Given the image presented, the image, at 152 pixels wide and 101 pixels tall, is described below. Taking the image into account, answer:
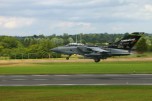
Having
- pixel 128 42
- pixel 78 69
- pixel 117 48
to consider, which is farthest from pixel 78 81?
pixel 128 42

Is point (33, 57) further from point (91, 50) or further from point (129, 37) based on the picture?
point (129, 37)

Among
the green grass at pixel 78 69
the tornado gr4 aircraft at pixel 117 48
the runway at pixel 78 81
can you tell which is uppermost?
the tornado gr4 aircraft at pixel 117 48

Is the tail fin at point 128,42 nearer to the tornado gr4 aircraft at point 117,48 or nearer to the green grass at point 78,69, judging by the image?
the tornado gr4 aircraft at point 117,48

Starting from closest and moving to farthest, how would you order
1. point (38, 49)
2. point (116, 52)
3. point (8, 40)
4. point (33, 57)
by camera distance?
point (116, 52) < point (33, 57) < point (38, 49) < point (8, 40)

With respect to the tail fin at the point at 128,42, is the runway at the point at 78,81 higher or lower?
lower

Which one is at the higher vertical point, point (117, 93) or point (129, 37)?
point (129, 37)

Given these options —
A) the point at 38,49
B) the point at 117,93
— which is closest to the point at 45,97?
the point at 117,93

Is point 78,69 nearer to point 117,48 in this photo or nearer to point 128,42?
point 117,48

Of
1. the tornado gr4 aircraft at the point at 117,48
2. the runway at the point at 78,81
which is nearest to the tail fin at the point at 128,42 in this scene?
the tornado gr4 aircraft at the point at 117,48

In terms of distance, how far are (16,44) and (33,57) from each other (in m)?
42.1

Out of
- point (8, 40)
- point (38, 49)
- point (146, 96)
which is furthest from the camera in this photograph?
point (8, 40)

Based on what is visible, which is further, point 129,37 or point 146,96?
point 129,37

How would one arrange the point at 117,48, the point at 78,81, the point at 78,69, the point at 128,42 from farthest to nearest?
the point at 117,48
the point at 128,42
the point at 78,69
the point at 78,81

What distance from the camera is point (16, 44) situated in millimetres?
131500
